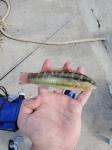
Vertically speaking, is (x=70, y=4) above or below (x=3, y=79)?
above

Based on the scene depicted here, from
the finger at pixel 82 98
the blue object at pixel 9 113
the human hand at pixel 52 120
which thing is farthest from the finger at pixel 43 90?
the blue object at pixel 9 113

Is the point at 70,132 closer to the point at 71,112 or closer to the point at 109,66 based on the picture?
the point at 71,112

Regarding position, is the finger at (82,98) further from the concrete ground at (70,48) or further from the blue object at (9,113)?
the concrete ground at (70,48)

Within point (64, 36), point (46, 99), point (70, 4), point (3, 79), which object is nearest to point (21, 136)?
point (3, 79)

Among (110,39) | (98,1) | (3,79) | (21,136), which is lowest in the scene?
(21,136)

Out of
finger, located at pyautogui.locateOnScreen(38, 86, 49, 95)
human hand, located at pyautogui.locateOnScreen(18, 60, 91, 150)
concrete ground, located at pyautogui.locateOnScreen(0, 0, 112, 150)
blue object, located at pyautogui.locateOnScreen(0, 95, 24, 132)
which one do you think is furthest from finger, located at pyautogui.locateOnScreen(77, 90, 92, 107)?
concrete ground, located at pyautogui.locateOnScreen(0, 0, 112, 150)

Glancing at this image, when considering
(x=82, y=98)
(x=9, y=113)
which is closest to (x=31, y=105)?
(x=82, y=98)

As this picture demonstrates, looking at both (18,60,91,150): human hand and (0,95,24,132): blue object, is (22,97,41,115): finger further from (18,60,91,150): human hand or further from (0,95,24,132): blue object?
(0,95,24,132): blue object
